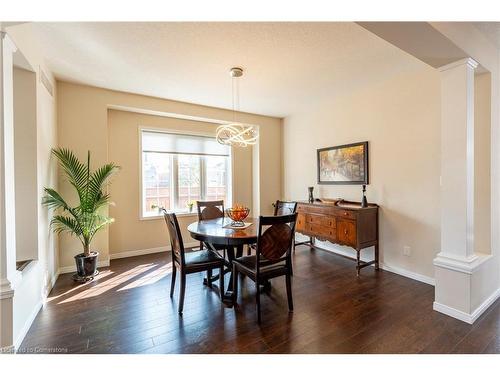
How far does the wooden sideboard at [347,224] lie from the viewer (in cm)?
317

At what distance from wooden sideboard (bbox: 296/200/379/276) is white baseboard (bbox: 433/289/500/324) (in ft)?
3.27

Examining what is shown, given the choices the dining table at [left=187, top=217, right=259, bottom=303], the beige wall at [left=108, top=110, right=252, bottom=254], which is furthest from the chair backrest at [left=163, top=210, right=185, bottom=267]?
the beige wall at [left=108, top=110, right=252, bottom=254]

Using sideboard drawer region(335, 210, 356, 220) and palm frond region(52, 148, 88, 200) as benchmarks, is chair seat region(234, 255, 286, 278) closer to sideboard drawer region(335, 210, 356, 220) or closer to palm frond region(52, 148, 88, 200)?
sideboard drawer region(335, 210, 356, 220)

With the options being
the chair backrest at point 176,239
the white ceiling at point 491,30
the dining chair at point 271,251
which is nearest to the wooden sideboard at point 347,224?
the dining chair at point 271,251

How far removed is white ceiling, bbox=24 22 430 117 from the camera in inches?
84.6

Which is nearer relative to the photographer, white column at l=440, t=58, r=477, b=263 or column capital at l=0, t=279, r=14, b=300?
column capital at l=0, t=279, r=14, b=300

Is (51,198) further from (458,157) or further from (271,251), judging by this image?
(458,157)

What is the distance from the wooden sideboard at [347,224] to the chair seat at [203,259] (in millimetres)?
1836

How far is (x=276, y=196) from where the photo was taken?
5254 mm

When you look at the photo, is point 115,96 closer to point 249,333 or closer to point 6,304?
point 6,304

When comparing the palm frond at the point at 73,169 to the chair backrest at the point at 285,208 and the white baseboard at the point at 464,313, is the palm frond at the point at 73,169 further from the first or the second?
the white baseboard at the point at 464,313

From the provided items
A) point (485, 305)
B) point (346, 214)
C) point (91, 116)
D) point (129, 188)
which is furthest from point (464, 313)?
point (91, 116)

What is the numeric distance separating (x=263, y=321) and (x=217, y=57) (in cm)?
275
